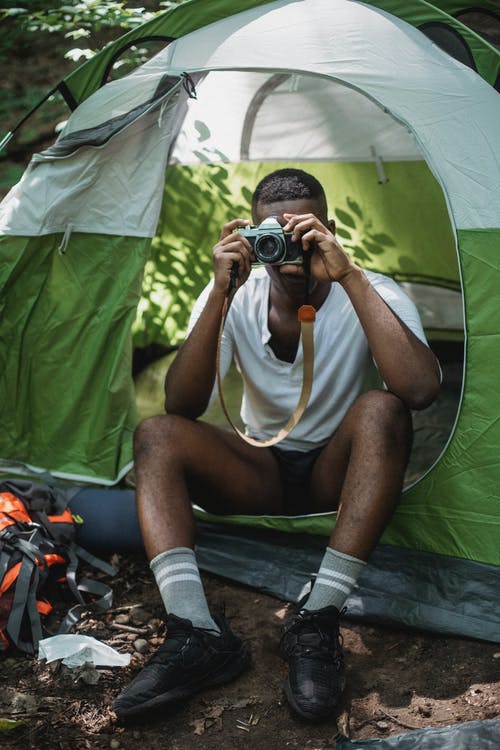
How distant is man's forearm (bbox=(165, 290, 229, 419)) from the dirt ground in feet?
1.98

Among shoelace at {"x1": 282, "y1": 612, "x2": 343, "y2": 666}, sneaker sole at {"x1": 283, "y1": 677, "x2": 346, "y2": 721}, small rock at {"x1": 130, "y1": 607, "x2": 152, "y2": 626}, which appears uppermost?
shoelace at {"x1": 282, "y1": 612, "x2": 343, "y2": 666}

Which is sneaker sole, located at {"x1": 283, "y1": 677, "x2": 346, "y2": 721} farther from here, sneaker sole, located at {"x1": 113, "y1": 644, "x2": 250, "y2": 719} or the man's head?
the man's head

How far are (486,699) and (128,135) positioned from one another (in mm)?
1898

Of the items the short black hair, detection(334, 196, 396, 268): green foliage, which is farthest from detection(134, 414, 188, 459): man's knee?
detection(334, 196, 396, 268): green foliage

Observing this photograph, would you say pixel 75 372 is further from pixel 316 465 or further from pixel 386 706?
pixel 386 706

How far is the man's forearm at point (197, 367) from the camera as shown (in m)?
2.29

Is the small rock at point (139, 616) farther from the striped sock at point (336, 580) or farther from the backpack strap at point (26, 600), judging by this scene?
the striped sock at point (336, 580)

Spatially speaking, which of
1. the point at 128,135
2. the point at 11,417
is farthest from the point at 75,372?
the point at 128,135

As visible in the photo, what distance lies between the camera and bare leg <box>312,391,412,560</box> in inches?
81.7

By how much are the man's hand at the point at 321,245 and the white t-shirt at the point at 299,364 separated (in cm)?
20

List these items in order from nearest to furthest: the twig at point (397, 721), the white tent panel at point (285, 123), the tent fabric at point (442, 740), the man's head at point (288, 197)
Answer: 1. the tent fabric at point (442, 740)
2. the twig at point (397, 721)
3. the man's head at point (288, 197)
4. the white tent panel at point (285, 123)

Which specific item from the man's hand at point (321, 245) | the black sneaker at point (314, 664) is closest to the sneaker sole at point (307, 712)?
the black sneaker at point (314, 664)

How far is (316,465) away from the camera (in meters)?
2.37

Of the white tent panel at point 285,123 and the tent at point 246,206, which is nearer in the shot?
the tent at point 246,206
